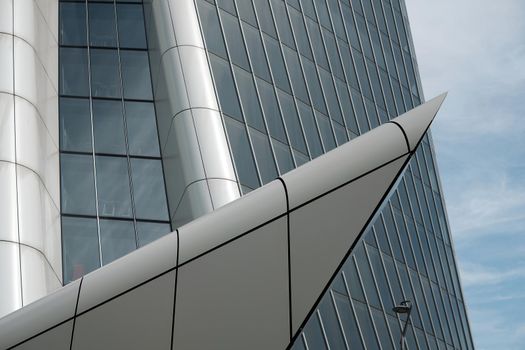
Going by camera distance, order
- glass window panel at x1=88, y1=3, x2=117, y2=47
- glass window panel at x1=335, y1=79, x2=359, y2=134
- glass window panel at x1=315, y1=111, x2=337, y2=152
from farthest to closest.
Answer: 1. glass window panel at x1=335, y1=79, x2=359, y2=134
2. glass window panel at x1=315, y1=111, x2=337, y2=152
3. glass window panel at x1=88, y1=3, x2=117, y2=47

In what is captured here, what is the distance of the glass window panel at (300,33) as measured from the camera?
34688mm

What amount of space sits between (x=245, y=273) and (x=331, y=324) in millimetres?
14592

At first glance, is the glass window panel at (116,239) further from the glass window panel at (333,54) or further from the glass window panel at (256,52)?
the glass window panel at (333,54)

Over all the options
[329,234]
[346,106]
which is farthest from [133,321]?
[346,106]

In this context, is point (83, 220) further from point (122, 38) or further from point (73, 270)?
point (122, 38)

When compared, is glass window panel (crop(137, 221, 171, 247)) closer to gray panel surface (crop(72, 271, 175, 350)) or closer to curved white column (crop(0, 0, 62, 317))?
curved white column (crop(0, 0, 62, 317))

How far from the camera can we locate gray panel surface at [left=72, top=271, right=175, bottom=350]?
13.7 meters

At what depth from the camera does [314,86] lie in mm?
34250

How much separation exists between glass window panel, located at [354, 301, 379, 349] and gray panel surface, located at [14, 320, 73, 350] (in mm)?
17625

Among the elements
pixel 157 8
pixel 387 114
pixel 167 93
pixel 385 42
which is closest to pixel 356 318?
pixel 167 93

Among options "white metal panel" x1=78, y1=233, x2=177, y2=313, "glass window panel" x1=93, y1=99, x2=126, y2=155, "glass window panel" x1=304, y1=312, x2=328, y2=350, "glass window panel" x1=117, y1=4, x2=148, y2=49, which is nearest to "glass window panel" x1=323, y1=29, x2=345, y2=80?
"glass window panel" x1=117, y1=4, x2=148, y2=49

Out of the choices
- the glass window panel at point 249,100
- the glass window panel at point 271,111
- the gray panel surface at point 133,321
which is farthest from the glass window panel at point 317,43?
the gray panel surface at point 133,321

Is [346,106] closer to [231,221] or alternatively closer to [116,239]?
[116,239]

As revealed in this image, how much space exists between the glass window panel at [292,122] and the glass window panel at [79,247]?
8363 mm
